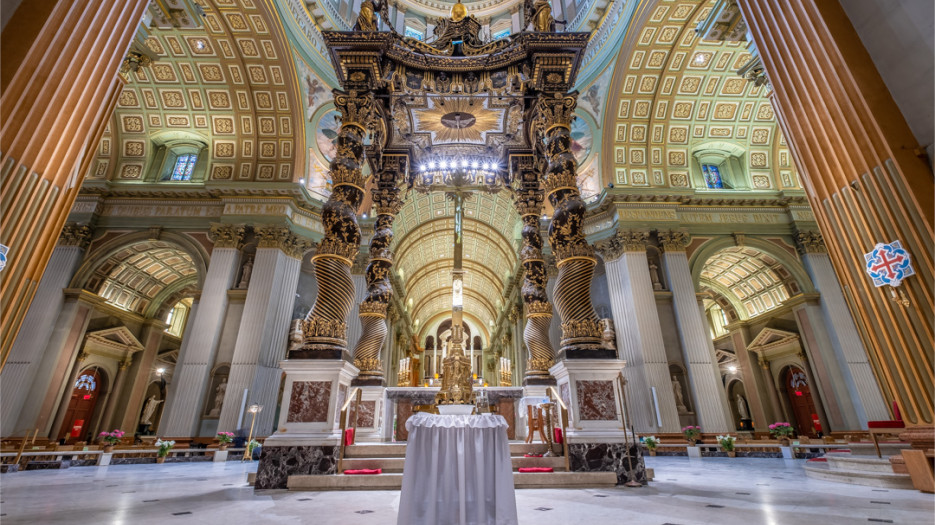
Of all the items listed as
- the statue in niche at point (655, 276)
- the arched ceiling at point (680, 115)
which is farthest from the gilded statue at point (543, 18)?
the statue in niche at point (655, 276)

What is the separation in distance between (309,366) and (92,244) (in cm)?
1598

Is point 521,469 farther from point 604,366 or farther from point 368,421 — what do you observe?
point 368,421

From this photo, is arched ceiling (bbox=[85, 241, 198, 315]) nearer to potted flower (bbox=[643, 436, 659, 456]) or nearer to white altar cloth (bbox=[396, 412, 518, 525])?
white altar cloth (bbox=[396, 412, 518, 525])

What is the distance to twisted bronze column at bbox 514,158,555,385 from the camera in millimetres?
7969

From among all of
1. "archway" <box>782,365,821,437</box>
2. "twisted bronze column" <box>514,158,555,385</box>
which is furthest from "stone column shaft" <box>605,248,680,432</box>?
"archway" <box>782,365,821,437</box>

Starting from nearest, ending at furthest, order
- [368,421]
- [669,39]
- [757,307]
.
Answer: [368,421], [669,39], [757,307]

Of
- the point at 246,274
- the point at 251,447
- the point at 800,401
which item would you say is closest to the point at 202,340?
the point at 246,274

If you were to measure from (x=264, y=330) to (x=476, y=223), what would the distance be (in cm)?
1412

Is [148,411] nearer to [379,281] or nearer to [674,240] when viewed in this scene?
[379,281]

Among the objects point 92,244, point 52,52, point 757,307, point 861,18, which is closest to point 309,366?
point 52,52

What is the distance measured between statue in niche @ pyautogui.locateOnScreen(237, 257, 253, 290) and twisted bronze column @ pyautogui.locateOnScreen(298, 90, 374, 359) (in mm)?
10318

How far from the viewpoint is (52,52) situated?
10.2 feet

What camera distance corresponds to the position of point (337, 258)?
561 cm

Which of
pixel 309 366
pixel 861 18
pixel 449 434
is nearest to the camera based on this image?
pixel 449 434
